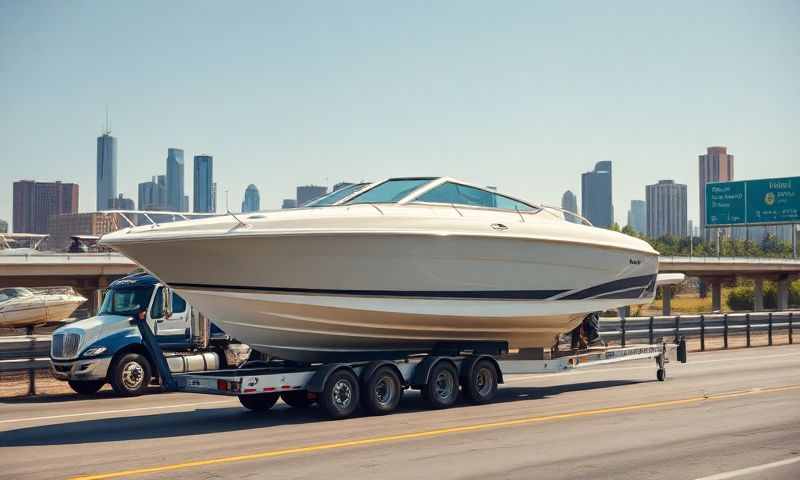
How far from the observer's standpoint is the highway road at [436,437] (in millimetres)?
9031

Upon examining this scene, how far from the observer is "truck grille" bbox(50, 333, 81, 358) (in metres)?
16.1

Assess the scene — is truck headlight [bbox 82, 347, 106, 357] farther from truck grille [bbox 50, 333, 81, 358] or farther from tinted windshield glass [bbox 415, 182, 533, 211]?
tinted windshield glass [bbox 415, 182, 533, 211]

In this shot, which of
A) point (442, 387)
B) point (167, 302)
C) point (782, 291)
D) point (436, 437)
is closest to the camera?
point (436, 437)

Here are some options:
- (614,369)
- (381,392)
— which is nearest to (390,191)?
(381,392)

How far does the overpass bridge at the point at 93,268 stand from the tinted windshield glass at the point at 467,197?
28632 millimetres

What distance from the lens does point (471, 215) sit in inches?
564

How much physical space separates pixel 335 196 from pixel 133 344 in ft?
16.3

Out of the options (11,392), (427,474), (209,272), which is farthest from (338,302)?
(11,392)

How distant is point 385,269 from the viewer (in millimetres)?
13211

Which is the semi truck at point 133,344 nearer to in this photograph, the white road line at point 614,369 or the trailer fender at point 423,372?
the trailer fender at point 423,372

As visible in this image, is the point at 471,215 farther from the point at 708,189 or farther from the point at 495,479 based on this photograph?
the point at 708,189

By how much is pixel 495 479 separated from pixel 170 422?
5.98 m

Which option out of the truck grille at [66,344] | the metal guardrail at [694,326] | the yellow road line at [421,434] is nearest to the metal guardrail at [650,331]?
the metal guardrail at [694,326]

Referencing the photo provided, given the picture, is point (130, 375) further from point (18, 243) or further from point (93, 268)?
point (18, 243)
